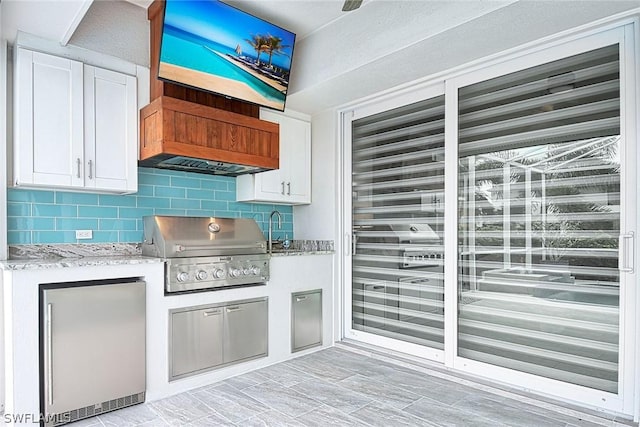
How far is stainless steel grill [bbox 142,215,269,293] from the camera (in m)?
3.05

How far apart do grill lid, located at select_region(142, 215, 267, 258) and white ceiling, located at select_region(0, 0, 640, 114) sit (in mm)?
1353

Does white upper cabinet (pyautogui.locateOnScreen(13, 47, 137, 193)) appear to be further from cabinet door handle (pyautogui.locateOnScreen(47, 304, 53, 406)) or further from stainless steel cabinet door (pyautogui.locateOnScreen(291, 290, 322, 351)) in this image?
stainless steel cabinet door (pyautogui.locateOnScreen(291, 290, 322, 351))

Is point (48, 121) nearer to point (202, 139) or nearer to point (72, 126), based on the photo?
point (72, 126)

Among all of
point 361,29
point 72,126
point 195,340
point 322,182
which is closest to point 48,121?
point 72,126

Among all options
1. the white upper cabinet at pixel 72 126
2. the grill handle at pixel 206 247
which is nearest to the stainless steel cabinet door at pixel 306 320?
the grill handle at pixel 206 247

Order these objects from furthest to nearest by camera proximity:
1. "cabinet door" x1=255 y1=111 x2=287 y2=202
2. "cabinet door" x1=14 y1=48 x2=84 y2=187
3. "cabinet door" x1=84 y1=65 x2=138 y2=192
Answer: "cabinet door" x1=255 y1=111 x2=287 y2=202
"cabinet door" x1=84 y1=65 x2=138 y2=192
"cabinet door" x1=14 y1=48 x2=84 y2=187

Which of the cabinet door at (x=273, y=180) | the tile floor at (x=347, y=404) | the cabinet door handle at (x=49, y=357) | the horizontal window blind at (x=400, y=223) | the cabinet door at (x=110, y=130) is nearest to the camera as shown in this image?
the cabinet door handle at (x=49, y=357)

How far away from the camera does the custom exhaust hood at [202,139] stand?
3.04 m

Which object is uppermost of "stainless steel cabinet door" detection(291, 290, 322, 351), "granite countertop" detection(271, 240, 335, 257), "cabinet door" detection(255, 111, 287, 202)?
"cabinet door" detection(255, 111, 287, 202)

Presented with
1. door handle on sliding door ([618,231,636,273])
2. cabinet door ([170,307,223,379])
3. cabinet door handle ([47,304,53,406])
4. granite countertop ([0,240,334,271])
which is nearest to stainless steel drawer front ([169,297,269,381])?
cabinet door ([170,307,223,379])

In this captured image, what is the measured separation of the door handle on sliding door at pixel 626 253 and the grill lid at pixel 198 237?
8.56ft

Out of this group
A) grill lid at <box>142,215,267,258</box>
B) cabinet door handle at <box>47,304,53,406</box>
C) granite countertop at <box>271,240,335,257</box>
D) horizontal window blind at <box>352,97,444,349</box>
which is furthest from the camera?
granite countertop at <box>271,240,335,257</box>

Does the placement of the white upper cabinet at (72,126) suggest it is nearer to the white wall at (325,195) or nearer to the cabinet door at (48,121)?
the cabinet door at (48,121)

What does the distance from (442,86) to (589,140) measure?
4.09ft
